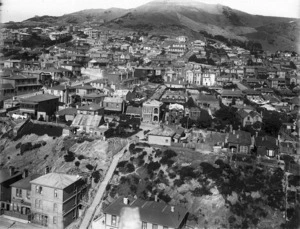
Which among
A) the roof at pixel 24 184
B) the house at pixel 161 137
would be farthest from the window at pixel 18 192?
the house at pixel 161 137

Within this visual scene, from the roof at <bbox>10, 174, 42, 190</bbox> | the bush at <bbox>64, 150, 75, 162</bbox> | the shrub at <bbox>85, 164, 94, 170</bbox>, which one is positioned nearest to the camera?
the roof at <bbox>10, 174, 42, 190</bbox>

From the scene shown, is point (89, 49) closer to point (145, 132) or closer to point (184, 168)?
point (145, 132)

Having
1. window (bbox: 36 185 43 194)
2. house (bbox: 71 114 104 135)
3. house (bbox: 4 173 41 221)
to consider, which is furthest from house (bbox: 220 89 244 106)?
window (bbox: 36 185 43 194)

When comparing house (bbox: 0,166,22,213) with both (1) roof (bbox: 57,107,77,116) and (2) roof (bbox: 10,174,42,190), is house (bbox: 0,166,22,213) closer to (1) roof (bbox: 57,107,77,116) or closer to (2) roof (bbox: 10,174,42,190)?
(2) roof (bbox: 10,174,42,190)

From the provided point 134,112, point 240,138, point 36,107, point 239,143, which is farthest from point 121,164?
point 36,107

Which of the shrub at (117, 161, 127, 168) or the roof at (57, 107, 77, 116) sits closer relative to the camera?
the shrub at (117, 161, 127, 168)

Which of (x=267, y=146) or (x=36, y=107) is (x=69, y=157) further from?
(x=267, y=146)

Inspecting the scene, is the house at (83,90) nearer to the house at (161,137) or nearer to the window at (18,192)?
the house at (161,137)

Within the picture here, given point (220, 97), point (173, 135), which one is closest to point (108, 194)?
point (173, 135)
